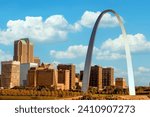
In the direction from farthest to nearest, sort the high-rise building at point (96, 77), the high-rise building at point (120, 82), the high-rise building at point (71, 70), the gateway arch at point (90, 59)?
the high-rise building at point (120, 82) < the high-rise building at point (96, 77) < the high-rise building at point (71, 70) < the gateway arch at point (90, 59)

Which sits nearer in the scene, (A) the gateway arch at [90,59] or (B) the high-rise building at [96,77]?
A: (A) the gateway arch at [90,59]

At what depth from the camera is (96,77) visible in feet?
601

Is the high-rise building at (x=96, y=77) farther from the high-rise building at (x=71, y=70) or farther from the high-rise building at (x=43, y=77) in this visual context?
the high-rise building at (x=43, y=77)

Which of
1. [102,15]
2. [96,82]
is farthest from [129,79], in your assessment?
[96,82]

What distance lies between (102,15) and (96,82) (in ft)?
414

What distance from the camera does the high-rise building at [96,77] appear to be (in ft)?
593

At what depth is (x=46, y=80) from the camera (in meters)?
165

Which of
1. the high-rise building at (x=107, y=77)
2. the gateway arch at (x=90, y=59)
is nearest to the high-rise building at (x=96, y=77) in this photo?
the high-rise building at (x=107, y=77)

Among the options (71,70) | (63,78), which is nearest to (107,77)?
(71,70)

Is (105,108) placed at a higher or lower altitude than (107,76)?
lower

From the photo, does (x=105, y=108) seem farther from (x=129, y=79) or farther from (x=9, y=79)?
(x=9, y=79)

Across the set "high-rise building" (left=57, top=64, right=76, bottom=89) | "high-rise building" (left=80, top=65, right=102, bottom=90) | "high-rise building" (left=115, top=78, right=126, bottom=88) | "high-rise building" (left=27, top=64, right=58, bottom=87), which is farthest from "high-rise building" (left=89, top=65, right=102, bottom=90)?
"high-rise building" (left=27, top=64, right=58, bottom=87)

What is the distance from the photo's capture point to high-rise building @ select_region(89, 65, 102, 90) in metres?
181

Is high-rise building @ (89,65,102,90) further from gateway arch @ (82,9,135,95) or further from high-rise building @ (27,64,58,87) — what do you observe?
gateway arch @ (82,9,135,95)
